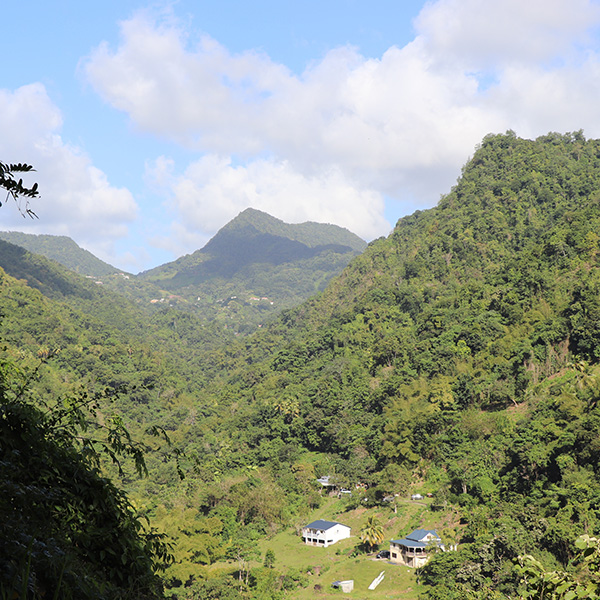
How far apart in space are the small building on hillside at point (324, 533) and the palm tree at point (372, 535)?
2.07 metres

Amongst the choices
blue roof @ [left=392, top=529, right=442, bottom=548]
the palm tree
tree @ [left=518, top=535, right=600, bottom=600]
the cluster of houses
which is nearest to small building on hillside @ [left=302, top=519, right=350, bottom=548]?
the cluster of houses

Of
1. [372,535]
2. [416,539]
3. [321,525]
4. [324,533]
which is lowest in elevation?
[324,533]

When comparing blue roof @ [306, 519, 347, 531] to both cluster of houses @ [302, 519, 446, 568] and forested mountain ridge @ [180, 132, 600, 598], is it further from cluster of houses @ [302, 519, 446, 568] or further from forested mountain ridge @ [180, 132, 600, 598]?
forested mountain ridge @ [180, 132, 600, 598]

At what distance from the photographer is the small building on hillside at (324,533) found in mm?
34562

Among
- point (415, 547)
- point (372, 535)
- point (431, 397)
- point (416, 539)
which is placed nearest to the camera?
point (415, 547)

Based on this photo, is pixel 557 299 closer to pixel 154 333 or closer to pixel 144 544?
pixel 144 544

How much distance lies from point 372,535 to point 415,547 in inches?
152

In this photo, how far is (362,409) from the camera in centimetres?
5028

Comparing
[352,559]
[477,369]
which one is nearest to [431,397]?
[477,369]

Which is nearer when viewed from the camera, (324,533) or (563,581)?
(563,581)

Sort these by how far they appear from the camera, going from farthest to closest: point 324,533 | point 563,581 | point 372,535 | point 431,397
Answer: point 431,397, point 324,533, point 372,535, point 563,581

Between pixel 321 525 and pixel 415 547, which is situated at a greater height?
pixel 415 547

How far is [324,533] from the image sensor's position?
113 ft

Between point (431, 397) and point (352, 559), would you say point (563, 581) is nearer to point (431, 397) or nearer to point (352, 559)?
point (352, 559)
